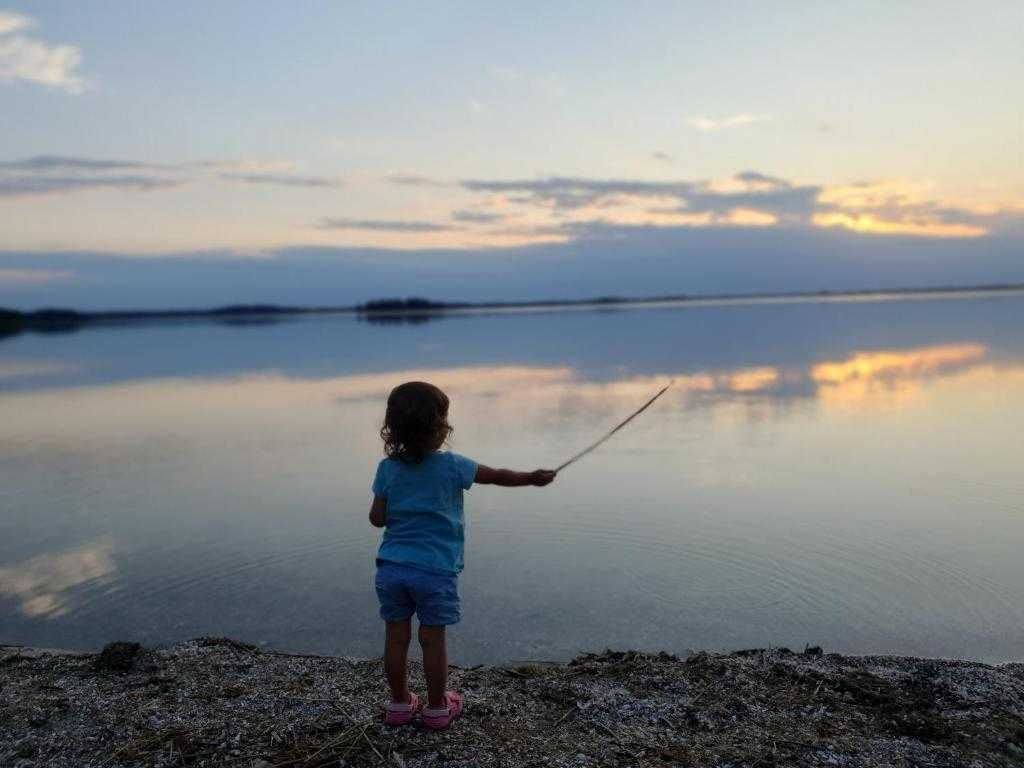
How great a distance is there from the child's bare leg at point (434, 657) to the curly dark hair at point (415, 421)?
2.72 feet

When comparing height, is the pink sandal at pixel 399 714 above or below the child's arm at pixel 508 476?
below

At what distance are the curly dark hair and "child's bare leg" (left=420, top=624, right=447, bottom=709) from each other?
0.83 m

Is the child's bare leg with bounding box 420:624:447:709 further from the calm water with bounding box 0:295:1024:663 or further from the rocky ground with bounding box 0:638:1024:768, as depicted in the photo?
the calm water with bounding box 0:295:1024:663

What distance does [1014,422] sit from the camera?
13172 millimetres

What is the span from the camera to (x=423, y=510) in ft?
13.8

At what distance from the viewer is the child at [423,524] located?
4.15 metres

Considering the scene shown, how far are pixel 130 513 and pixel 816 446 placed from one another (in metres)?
8.69

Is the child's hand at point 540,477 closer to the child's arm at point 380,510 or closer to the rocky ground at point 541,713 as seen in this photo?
the child's arm at point 380,510

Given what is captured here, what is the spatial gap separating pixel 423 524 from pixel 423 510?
0.07 metres

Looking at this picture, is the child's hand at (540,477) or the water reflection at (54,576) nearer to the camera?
the child's hand at (540,477)

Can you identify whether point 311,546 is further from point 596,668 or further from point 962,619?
point 962,619

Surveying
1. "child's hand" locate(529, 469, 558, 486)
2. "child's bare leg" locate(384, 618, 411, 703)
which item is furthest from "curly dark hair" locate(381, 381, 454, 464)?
"child's bare leg" locate(384, 618, 411, 703)

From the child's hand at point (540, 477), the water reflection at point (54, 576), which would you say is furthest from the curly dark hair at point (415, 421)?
the water reflection at point (54, 576)

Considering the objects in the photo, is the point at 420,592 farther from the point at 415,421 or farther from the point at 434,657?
the point at 415,421
